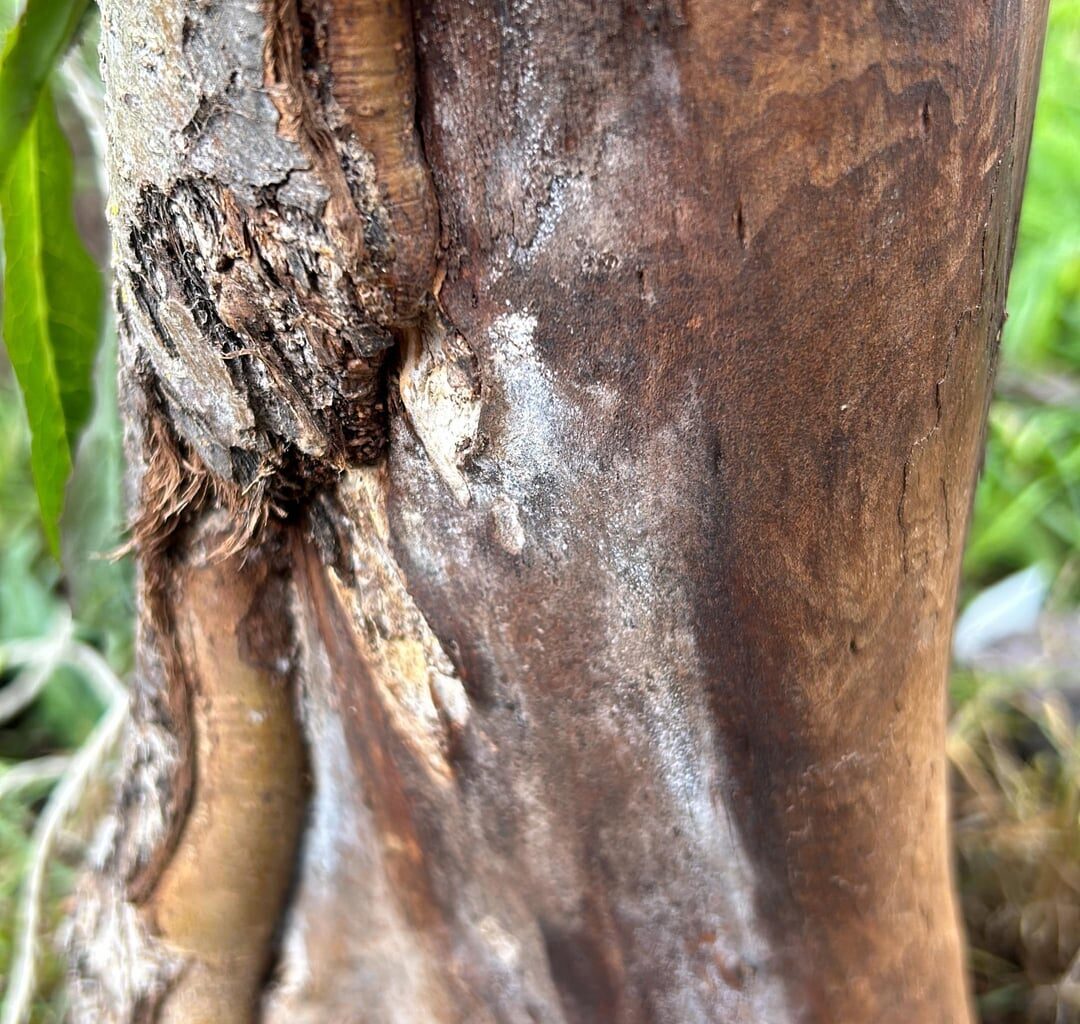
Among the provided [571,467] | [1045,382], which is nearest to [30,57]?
[571,467]

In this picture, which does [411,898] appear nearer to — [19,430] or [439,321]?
[439,321]

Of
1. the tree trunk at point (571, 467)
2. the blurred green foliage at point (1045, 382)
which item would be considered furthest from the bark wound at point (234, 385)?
the blurred green foliage at point (1045, 382)

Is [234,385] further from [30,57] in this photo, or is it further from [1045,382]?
[1045,382]

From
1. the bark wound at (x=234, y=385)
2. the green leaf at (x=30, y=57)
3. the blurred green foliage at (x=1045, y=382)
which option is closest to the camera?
the bark wound at (x=234, y=385)

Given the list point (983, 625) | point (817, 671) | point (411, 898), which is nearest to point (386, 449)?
point (817, 671)

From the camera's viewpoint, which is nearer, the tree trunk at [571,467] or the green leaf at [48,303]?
the tree trunk at [571,467]

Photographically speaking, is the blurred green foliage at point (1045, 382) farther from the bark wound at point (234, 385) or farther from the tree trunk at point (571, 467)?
the bark wound at point (234, 385)

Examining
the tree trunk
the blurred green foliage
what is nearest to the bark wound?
the tree trunk

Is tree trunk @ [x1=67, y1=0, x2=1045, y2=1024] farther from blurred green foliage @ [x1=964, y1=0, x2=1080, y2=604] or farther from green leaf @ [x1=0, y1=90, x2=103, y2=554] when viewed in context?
blurred green foliage @ [x1=964, y1=0, x2=1080, y2=604]
